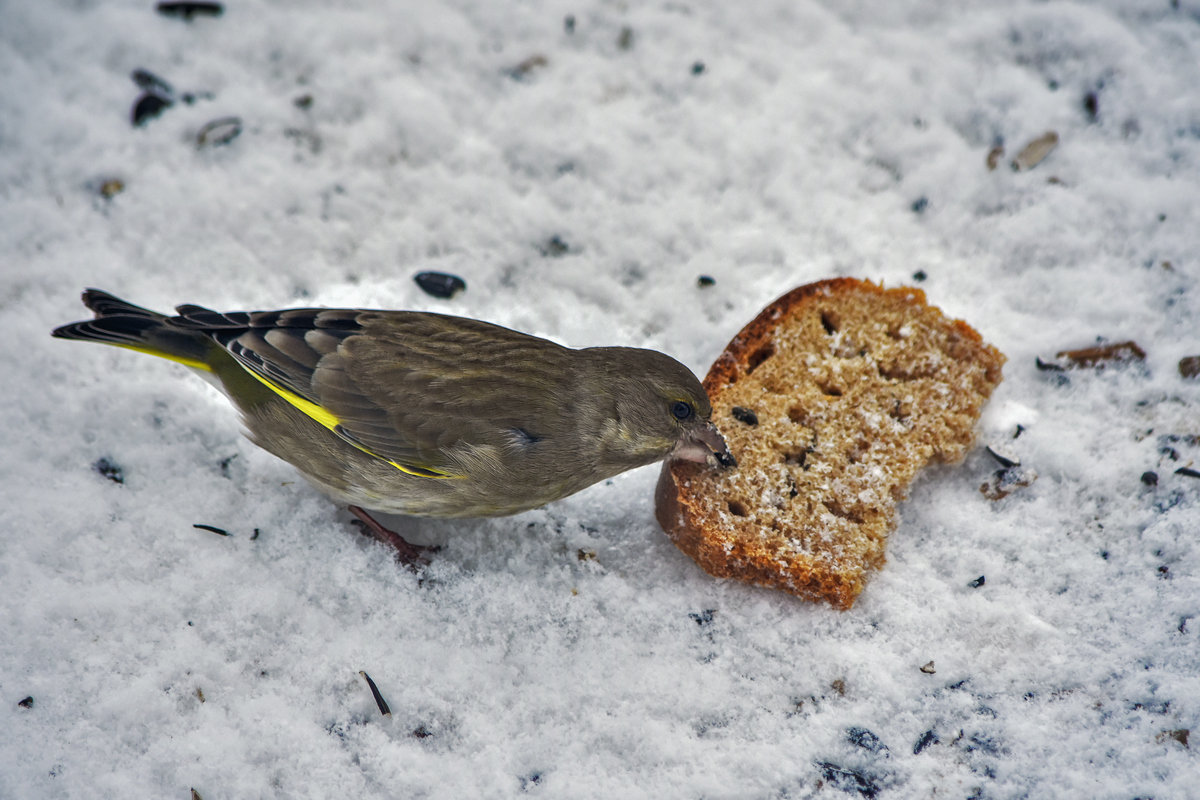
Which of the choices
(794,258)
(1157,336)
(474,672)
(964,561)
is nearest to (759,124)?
(794,258)

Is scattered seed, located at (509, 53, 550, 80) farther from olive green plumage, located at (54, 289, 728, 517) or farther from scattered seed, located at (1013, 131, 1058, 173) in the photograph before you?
scattered seed, located at (1013, 131, 1058, 173)

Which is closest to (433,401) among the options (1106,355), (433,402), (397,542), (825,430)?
(433,402)

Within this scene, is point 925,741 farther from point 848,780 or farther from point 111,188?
point 111,188

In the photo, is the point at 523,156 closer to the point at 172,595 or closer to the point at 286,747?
the point at 172,595

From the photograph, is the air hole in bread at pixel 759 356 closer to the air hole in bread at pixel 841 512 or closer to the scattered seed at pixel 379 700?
the air hole in bread at pixel 841 512

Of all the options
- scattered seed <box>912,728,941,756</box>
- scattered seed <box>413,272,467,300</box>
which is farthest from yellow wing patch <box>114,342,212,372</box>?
scattered seed <box>912,728,941,756</box>

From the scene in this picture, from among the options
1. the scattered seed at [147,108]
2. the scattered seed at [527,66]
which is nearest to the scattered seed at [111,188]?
the scattered seed at [147,108]
